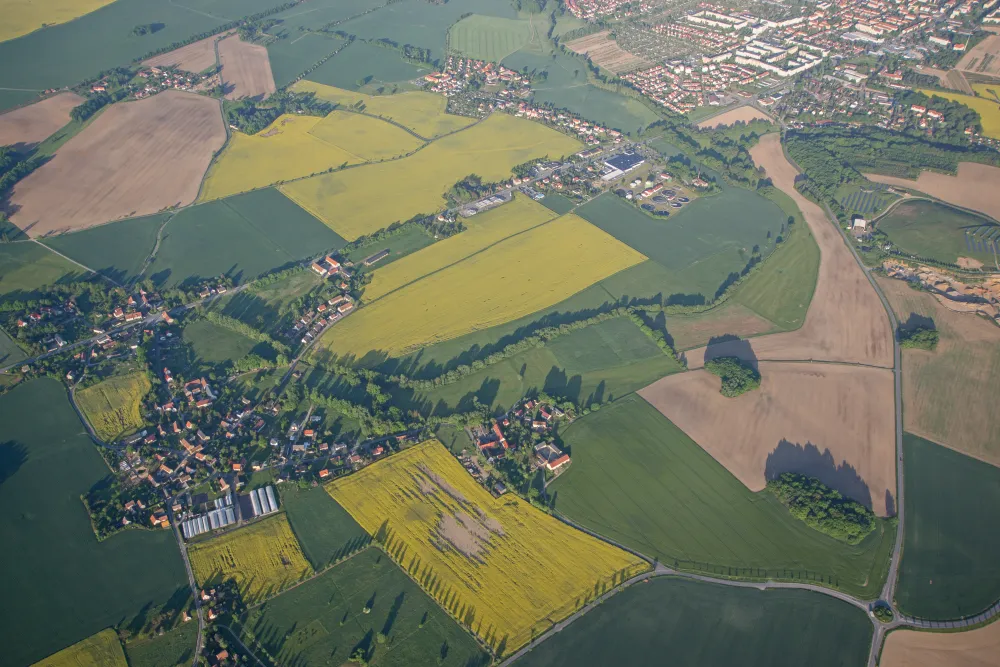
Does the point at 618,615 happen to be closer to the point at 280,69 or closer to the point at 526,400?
the point at 526,400

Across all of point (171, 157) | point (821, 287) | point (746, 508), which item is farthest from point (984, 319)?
point (171, 157)

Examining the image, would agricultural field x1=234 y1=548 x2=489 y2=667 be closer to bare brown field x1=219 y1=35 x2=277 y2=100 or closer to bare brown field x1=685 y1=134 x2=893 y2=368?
bare brown field x1=685 y1=134 x2=893 y2=368

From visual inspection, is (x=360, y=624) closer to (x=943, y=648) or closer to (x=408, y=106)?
(x=943, y=648)

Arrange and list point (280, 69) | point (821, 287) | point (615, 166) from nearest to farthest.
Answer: point (821, 287) < point (615, 166) < point (280, 69)

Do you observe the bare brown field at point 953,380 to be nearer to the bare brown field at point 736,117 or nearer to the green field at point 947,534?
the green field at point 947,534

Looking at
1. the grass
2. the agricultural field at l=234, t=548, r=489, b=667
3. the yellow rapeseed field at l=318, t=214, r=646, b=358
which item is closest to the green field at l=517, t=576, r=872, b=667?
the agricultural field at l=234, t=548, r=489, b=667

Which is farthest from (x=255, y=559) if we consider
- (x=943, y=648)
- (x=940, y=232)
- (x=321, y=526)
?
(x=940, y=232)
